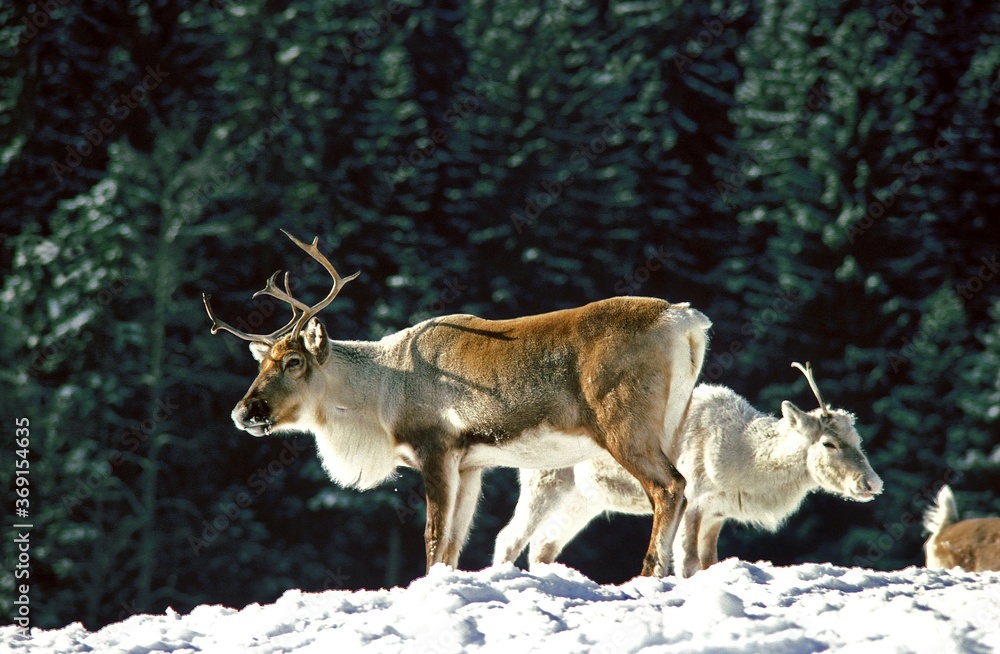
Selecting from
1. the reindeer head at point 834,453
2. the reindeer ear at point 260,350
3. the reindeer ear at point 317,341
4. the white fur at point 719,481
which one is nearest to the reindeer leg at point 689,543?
the white fur at point 719,481

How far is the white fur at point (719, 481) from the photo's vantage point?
8859 mm

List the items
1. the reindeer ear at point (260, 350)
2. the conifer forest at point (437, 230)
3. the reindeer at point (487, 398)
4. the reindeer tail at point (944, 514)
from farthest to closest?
1. the conifer forest at point (437, 230)
2. the reindeer tail at point (944, 514)
3. the reindeer ear at point (260, 350)
4. the reindeer at point (487, 398)

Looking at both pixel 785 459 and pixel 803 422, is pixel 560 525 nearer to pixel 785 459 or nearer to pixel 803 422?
pixel 785 459

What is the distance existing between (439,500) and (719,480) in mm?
2521

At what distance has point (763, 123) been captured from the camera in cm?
2275

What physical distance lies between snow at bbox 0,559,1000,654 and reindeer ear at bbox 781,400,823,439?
2.51 meters

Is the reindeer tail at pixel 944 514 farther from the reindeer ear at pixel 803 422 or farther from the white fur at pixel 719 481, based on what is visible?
the reindeer ear at pixel 803 422

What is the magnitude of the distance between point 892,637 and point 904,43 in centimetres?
A: 2001

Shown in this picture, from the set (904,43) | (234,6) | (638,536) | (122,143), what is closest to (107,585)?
(122,143)

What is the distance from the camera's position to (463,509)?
7.69 metres

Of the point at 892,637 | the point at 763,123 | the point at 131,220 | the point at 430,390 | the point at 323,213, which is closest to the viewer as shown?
the point at 892,637

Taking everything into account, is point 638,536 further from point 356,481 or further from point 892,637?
point 892,637

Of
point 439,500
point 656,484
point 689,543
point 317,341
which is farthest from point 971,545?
point 317,341

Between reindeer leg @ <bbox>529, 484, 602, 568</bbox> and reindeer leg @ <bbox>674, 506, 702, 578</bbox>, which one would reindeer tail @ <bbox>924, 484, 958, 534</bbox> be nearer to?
reindeer leg @ <bbox>674, 506, 702, 578</bbox>
